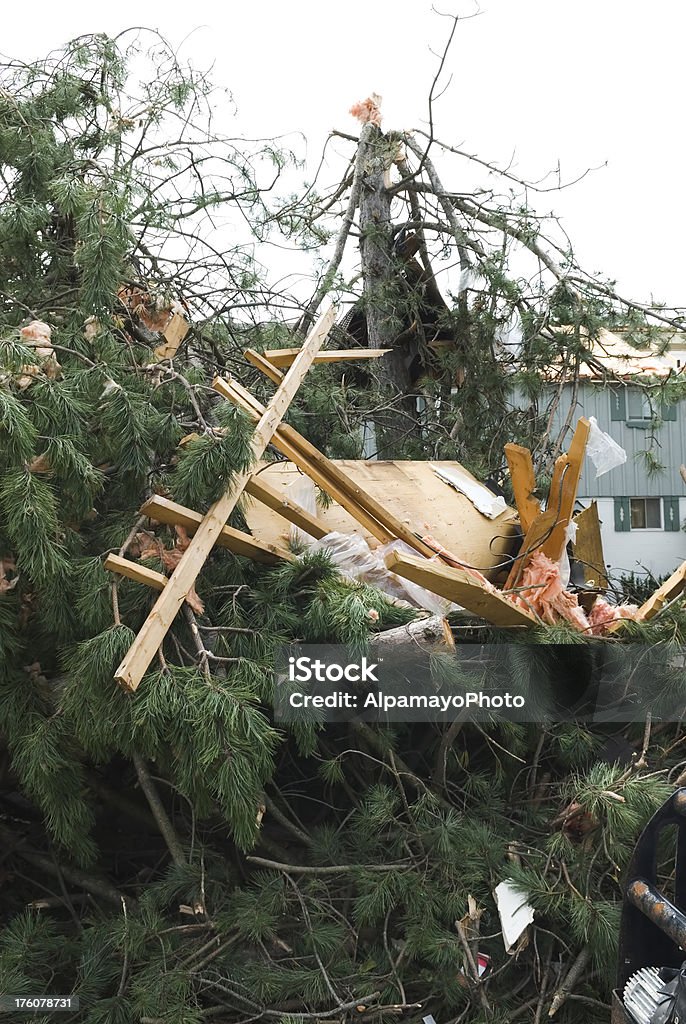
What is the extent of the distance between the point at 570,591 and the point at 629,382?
1.67 meters

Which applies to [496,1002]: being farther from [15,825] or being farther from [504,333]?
[504,333]

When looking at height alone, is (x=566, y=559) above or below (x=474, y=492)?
below

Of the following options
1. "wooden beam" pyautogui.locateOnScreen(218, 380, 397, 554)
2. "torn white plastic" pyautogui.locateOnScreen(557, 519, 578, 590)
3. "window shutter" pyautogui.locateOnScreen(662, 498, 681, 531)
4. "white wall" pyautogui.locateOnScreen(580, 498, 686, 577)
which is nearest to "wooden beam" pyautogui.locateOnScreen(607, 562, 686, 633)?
"torn white plastic" pyautogui.locateOnScreen(557, 519, 578, 590)

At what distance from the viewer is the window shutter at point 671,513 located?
5887 mm

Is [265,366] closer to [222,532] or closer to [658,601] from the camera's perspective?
[222,532]

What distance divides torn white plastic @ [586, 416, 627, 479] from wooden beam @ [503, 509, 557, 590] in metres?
0.35

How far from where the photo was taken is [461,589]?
2.45m

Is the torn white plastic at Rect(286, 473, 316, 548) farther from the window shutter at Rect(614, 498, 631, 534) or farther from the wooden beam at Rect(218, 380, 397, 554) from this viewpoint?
the window shutter at Rect(614, 498, 631, 534)

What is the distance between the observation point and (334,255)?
Result: 14.9ft

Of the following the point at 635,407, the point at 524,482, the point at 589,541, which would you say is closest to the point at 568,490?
the point at 524,482

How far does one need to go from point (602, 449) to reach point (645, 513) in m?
2.75

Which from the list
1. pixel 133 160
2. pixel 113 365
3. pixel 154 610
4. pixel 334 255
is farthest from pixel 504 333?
pixel 154 610

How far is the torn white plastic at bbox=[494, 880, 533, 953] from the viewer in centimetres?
226

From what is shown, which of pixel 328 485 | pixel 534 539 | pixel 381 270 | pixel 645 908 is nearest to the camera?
pixel 645 908
